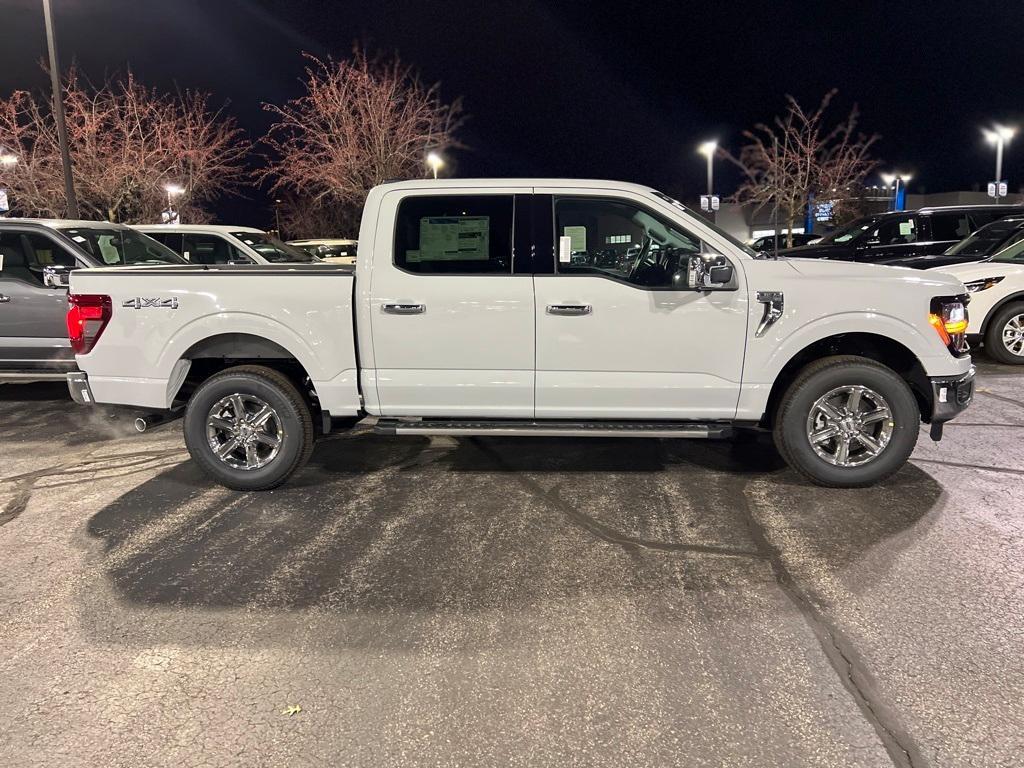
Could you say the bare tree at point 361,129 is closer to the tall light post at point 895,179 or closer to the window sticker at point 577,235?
the window sticker at point 577,235

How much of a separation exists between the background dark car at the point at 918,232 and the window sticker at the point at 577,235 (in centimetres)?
983

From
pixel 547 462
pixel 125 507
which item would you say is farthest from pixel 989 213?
pixel 125 507

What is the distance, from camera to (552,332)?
194 inches

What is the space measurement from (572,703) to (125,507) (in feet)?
11.9

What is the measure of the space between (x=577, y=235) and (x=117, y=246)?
659cm

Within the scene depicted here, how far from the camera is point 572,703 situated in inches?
112

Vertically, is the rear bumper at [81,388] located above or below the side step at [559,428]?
above

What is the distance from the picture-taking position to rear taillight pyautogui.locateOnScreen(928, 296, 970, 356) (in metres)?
4.89

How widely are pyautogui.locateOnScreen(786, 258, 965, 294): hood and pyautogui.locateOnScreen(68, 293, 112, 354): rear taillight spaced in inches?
186

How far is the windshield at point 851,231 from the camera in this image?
50.5 feet

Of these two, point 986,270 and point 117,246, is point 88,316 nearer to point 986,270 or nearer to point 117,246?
point 117,246

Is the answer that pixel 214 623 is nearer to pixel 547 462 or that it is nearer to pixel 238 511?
pixel 238 511

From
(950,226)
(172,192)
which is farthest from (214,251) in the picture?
(172,192)

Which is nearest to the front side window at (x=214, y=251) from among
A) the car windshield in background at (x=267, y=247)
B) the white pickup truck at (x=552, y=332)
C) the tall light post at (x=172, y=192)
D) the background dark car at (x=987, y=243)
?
the car windshield in background at (x=267, y=247)
